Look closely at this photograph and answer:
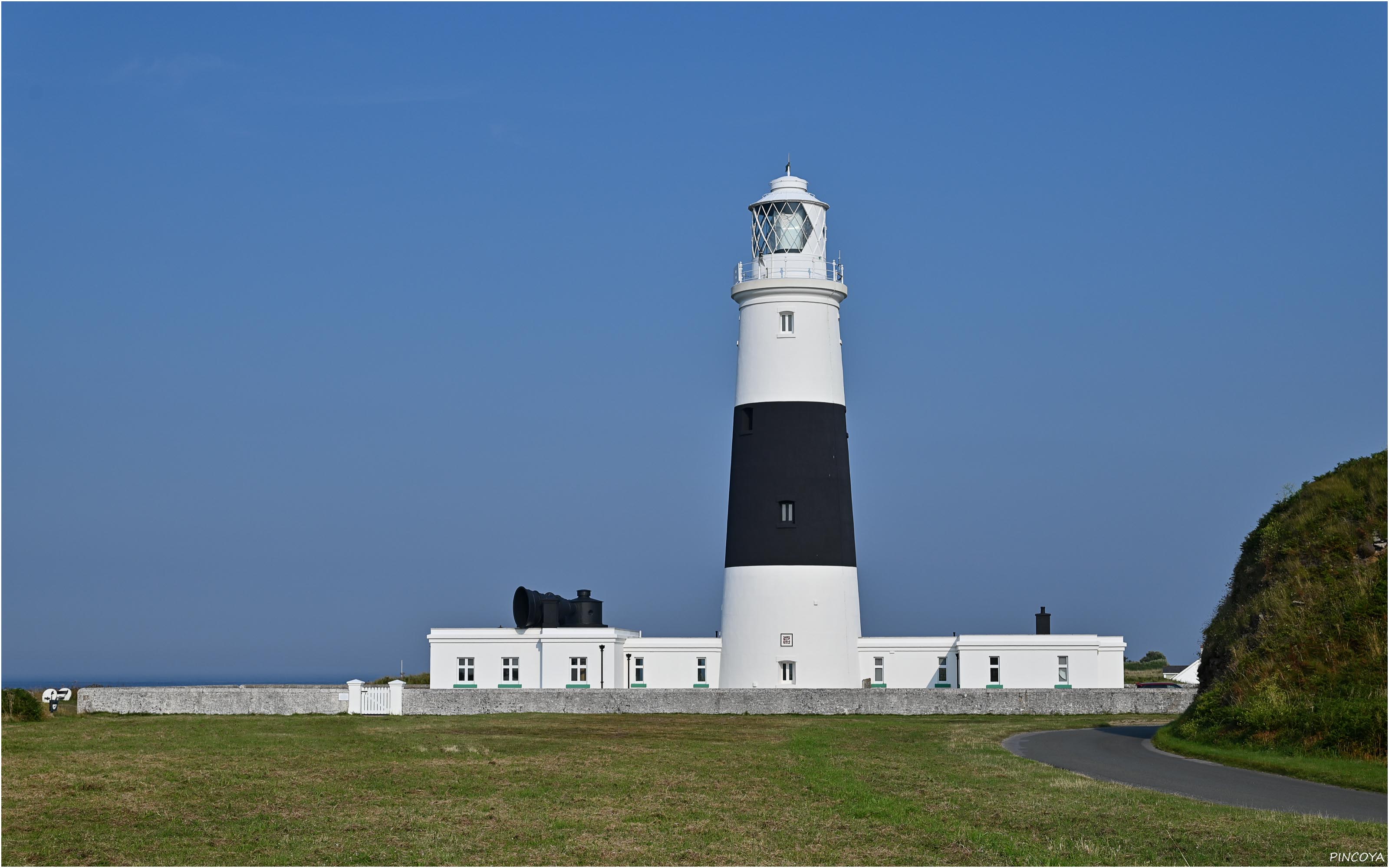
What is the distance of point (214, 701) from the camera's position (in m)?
42.0

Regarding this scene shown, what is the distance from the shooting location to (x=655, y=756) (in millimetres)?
24203

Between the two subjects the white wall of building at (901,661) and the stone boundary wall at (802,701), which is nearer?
the stone boundary wall at (802,701)

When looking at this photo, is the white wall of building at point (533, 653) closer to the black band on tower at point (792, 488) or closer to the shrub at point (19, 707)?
the black band on tower at point (792, 488)

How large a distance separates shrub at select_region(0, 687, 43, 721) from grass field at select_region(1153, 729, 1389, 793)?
28068 mm

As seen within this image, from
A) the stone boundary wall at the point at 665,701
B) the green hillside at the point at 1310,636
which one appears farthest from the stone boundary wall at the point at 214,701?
the green hillside at the point at 1310,636

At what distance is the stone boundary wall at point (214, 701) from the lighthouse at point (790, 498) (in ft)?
40.0

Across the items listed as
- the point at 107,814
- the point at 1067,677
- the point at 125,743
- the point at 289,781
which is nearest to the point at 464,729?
the point at 125,743

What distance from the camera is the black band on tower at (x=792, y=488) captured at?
1672 inches

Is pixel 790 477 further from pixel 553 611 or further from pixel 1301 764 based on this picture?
pixel 1301 764

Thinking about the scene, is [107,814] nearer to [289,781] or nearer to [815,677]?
[289,781]

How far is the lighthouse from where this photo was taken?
1674 inches

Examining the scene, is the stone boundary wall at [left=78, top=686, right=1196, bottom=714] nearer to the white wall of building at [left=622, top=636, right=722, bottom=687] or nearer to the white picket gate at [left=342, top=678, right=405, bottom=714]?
the white picket gate at [left=342, top=678, right=405, bottom=714]

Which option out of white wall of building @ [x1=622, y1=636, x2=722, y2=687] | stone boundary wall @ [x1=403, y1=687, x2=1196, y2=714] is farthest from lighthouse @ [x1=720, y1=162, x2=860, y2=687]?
white wall of building @ [x1=622, y1=636, x2=722, y2=687]

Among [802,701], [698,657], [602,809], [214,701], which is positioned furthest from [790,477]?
[602,809]
